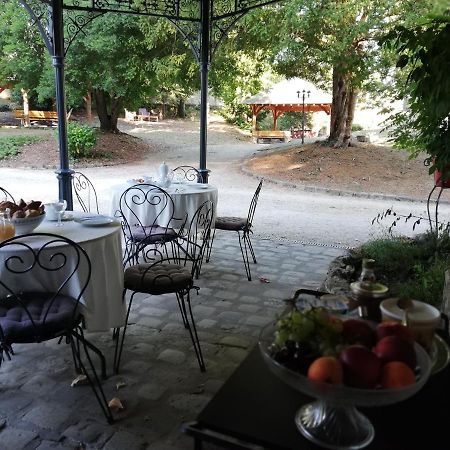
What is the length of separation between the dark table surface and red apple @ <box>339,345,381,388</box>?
181mm

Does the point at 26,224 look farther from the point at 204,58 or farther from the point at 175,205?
the point at 204,58

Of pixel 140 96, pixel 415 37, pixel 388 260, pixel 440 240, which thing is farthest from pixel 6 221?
pixel 140 96

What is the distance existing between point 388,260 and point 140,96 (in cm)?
1188

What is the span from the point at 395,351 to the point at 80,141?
42.9 feet

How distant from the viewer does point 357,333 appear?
115 cm

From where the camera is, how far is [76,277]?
2.47 meters

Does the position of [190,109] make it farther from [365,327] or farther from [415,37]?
[365,327]

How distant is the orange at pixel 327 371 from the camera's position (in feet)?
3.32

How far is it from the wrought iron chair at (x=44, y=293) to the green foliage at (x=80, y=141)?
11231 mm

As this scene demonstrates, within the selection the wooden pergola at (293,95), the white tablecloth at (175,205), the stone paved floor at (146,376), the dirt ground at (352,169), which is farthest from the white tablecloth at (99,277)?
the wooden pergola at (293,95)

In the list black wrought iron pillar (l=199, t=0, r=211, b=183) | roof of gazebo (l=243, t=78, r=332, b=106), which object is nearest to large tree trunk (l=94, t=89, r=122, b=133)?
roof of gazebo (l=243, t=78, r=332, b=106)

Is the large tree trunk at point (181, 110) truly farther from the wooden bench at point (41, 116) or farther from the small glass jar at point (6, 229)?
the small glass jar at point (6, 229)

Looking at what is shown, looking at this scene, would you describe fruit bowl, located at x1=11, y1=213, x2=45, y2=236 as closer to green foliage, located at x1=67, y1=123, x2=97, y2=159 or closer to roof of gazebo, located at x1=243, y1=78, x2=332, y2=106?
green foliage, located at x1=67, y1=123, x2=97, y2=159

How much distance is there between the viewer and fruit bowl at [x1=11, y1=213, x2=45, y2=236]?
2582mm
